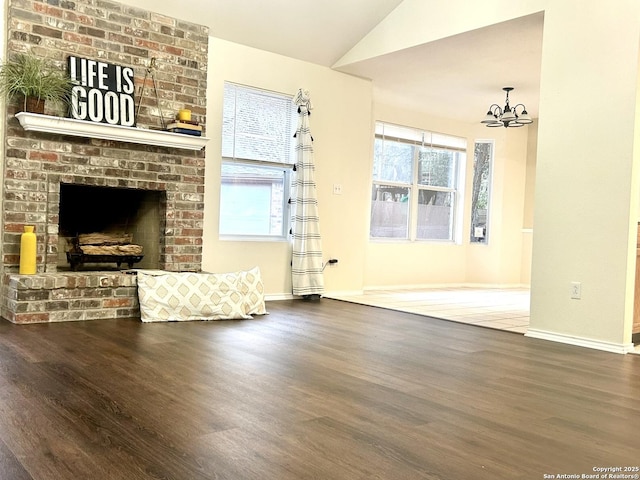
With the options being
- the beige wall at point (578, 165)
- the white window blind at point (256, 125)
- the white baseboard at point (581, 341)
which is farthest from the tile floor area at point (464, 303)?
the white window blind at point (256, 125)

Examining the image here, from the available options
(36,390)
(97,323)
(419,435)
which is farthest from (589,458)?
(97,323)

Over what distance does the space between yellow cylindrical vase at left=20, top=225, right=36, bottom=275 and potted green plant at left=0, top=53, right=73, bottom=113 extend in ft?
2.96

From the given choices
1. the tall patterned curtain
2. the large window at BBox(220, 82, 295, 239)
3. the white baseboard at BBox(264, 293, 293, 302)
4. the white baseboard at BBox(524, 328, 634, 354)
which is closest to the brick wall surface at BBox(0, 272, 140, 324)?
the large window at BBox(220, 82, 295, 239)

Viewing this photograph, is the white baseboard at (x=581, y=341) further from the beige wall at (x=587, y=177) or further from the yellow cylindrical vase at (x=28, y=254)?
the yellow cylindrical vase at (x=28, y=254)

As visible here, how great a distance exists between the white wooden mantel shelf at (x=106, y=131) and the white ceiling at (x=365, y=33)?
1.09 m

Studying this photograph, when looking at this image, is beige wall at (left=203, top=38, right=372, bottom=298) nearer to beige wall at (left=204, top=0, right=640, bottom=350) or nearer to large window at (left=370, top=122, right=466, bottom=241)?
beige wall at (left=204, top=0, right=640, bottom=350)

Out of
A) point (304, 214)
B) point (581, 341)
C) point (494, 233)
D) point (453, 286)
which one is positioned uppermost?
point (304, 214)

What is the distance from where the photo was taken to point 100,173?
4.66 meters

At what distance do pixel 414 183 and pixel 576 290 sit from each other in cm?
414

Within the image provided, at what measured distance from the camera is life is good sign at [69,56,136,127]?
14.7 ft

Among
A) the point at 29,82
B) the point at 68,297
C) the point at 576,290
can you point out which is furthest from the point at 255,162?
the point at 576,290

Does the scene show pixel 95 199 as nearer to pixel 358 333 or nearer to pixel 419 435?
pixel 358 333

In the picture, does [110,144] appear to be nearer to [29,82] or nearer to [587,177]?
[29,82]

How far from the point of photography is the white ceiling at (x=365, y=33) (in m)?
5.03
